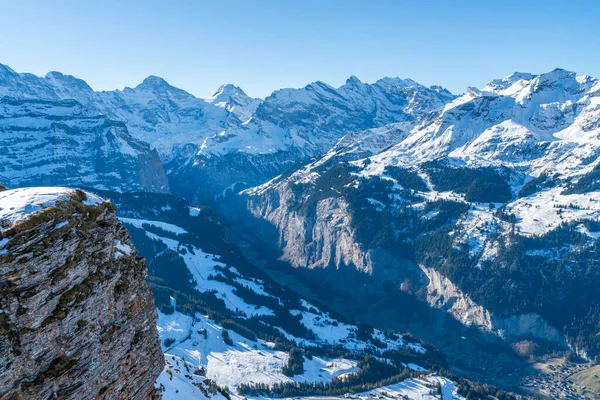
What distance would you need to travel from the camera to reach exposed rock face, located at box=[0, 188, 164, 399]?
→ 23281 millimetres

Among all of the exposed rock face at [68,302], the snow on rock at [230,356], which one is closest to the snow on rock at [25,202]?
the exposed rock face at [68,302]

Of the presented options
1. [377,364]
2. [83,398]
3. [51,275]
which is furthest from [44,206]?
[377,364]

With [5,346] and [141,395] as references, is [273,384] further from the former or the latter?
[5,346]

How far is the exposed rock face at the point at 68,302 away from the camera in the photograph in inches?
917

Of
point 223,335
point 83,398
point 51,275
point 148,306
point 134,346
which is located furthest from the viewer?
point 223,335

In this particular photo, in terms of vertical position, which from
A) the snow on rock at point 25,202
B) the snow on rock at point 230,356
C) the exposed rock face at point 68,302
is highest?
the snow on rock at point 25,202

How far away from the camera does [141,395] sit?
105ft

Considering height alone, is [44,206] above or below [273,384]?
above

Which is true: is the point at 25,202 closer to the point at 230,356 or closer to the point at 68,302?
the point at 68,302

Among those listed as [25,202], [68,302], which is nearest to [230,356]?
[68,302]

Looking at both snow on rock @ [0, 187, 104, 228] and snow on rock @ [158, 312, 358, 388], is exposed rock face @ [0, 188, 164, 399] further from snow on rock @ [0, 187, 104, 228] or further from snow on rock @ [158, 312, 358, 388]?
snow on rock @ [158, 312, 358, 388]

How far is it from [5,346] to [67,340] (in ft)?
11.5

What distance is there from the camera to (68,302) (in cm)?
2572

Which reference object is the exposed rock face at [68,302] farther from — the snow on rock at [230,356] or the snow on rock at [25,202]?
the snow on rock at [230,356]
